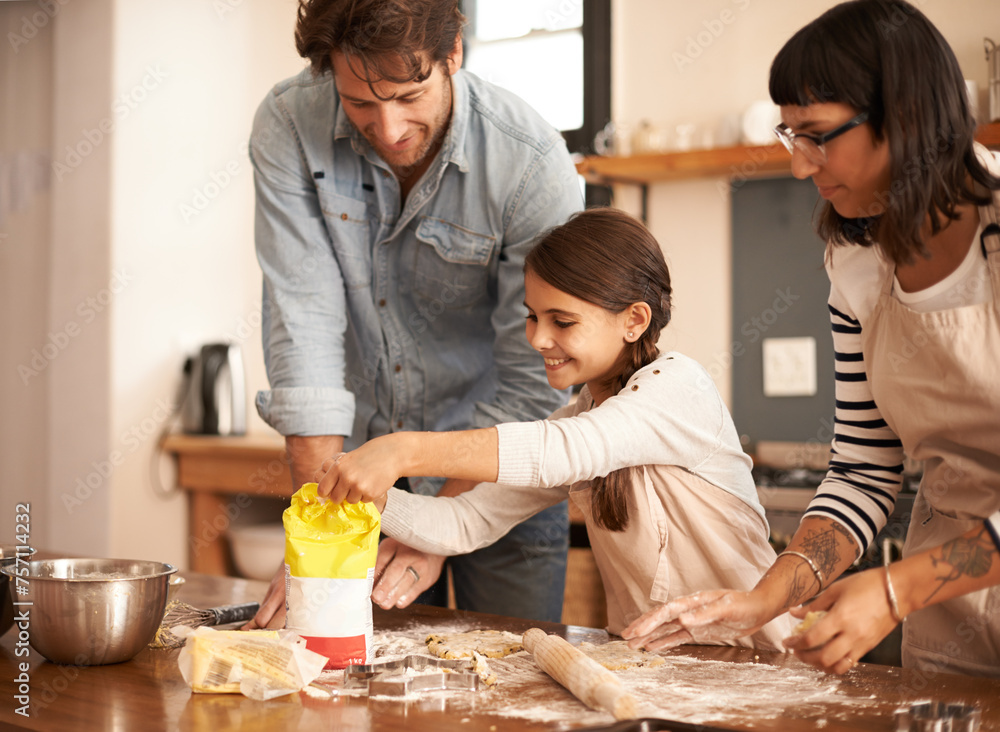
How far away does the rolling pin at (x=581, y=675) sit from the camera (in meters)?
0.85

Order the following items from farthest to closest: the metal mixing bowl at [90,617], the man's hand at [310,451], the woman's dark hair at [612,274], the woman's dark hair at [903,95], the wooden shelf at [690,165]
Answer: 1. the wooden shelf at [690,165]
2. the man's hand at [310,451]
3. the woman's dark hair at [612,274]
4. the metal mixing bowl at [90,617]
5. the woman's dark hair at [903,95]

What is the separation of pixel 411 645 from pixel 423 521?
216 millimetres

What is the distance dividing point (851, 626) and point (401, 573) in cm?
68

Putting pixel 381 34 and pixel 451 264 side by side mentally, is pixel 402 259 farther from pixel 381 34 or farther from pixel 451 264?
pixel 381 34

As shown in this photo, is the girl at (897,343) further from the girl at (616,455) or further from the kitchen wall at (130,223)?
the kitchen wall at (130,223)

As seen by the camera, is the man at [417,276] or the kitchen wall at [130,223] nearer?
the man at [417,276]

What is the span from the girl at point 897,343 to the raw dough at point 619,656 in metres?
0.02

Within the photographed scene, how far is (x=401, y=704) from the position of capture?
92 centimetres

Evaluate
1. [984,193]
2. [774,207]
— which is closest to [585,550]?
[774,207]

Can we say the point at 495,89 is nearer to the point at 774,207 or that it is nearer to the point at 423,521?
the point at 423,521

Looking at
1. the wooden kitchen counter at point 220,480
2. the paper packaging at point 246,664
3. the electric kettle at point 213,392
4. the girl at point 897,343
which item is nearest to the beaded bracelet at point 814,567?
the girl at point 897,343

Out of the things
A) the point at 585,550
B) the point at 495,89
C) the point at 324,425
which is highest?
the point at 495,89

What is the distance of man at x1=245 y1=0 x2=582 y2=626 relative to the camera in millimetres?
1483

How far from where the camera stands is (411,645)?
117cm
